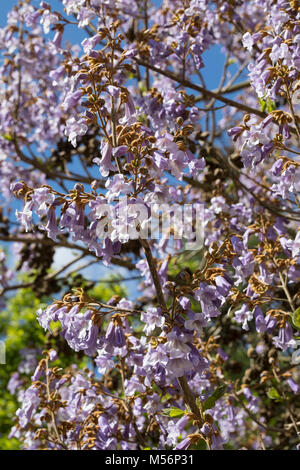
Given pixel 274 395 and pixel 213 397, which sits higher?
pixel 274 395

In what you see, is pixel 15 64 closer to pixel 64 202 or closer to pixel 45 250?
pixel 45 250

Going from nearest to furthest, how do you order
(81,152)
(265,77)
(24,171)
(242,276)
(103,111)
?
(103,111) → (265,77) → (242,276) → (81,152) → (24,171)

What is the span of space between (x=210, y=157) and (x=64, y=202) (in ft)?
8.64

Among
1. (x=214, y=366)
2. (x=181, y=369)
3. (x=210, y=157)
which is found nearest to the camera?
(x=181, y=369)

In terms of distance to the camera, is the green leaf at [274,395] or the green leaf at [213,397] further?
the green leaf at [274,395]

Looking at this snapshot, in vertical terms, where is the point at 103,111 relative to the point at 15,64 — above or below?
below

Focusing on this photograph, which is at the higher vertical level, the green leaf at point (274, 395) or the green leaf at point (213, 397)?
the green leaf at point (274, 395)

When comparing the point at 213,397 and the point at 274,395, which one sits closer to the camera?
the point at 213,397

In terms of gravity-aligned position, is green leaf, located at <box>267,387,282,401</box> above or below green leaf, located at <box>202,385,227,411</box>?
above

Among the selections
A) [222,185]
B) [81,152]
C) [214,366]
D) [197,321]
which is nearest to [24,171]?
[81,152]

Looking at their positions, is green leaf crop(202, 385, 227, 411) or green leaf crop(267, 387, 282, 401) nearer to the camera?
green leaf crop(202, 385, 227, 411)
